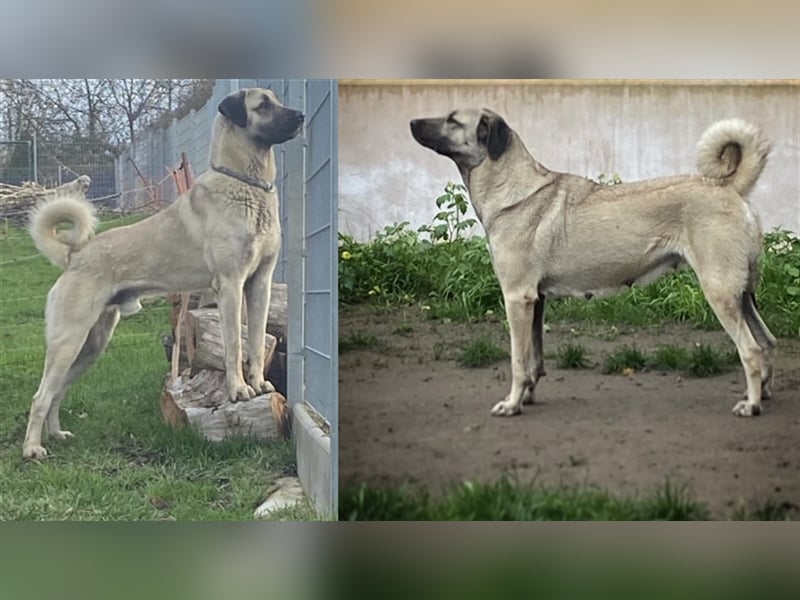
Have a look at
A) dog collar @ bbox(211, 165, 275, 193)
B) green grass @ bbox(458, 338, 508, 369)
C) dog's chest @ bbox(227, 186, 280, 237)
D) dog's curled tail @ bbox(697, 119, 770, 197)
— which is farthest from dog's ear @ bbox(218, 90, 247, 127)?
dog's curled tail @ bbox(697, 119, 770, 197)

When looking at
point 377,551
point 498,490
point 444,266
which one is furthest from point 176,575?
point 444,266

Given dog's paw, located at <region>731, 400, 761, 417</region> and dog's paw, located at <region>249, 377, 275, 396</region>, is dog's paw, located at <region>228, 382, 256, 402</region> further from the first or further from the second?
dog's paw, located at <region>731, 400, 761, 417</region>

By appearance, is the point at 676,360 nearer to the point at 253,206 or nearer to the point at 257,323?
the point at 257,323

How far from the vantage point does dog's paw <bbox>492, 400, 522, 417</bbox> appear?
215 inches

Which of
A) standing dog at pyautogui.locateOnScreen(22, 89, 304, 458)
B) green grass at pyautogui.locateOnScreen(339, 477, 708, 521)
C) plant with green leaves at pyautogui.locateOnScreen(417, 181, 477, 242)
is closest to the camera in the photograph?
green grass at pyautogui.locateOnScreen(339, 477, 708, 521)

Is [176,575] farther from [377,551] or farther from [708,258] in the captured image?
[708,258]

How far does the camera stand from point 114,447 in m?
5.49

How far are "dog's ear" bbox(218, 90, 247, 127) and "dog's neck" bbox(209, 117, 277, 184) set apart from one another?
0.09 meters

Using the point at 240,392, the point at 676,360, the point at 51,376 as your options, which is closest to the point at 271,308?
the point at 240,392

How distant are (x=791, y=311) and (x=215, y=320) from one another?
10.6ft

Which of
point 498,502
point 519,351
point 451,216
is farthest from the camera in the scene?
point 451,216

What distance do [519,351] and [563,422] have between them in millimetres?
457

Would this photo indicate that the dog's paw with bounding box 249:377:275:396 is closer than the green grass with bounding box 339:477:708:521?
No

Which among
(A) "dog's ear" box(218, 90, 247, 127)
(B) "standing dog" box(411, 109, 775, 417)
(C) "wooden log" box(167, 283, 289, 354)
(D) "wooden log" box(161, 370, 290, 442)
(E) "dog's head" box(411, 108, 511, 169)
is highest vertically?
(A) "dog's ear" box(218, 90, 247, 127)
